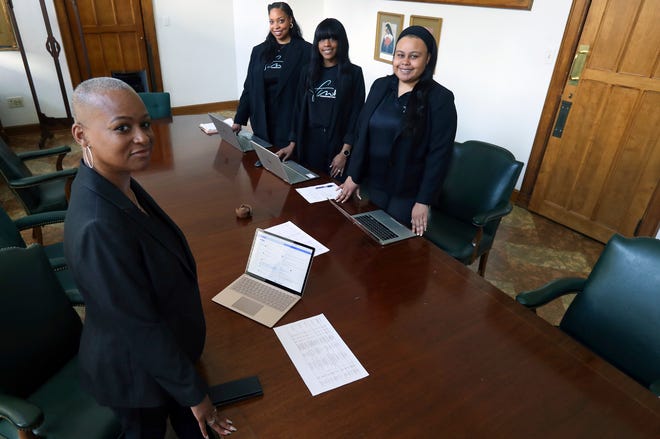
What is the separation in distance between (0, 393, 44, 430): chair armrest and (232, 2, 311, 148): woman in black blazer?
6.43ft

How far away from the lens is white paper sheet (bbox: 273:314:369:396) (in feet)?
3.52

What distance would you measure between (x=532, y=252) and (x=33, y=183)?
130 inches

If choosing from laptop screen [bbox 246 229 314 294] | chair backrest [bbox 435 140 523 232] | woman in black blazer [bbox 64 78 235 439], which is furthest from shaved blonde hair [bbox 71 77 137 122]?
chair backrest [bbox 435 140 523 232]

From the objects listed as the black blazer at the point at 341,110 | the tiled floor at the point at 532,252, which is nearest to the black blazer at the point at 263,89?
the black blazer at the point at 341,110

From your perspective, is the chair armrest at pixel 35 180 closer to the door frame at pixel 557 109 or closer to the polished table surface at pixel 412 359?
the polished table surface at pixel 412 359

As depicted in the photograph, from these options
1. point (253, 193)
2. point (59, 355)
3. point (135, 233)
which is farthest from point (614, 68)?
point (59, 355)

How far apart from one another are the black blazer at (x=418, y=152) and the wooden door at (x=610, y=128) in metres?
1.82

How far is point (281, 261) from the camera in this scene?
1359mm

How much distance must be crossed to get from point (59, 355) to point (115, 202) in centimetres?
81

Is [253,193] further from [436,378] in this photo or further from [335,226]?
[436,378]

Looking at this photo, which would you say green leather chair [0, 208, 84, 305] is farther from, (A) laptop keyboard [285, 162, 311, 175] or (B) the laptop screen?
(A) laptop keyboard [285, 162, 311, 175]

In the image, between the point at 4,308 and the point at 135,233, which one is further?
the point at 4,308

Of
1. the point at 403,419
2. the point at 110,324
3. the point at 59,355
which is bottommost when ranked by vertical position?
the point at 59,355

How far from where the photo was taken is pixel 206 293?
4.41 feet
